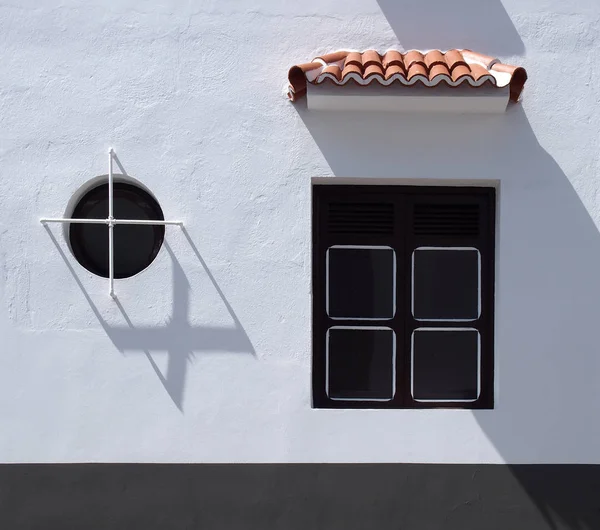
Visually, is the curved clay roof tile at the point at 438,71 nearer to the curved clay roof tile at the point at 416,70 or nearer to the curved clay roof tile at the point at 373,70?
the curved clay roof tile at the point at 416,70

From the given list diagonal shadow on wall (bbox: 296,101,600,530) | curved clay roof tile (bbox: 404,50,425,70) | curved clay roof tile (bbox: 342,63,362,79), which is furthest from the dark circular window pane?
curved clay roof tile (bbox: 404,50,425,70)

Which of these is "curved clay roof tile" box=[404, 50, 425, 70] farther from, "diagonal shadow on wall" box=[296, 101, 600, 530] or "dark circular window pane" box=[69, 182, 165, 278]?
"dark circular window pane" box=[69, 182, 165, 278]

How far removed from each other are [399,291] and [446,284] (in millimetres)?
319

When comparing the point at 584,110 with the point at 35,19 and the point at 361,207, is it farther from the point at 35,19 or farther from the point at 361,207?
the point at 35,19

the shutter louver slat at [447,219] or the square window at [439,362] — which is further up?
the shutter louver slat at [447,219]

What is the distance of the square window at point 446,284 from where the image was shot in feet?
13.1

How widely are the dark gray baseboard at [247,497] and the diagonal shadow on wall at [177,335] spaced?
21.2 inches

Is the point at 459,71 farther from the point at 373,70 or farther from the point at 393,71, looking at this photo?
the point at 373,70

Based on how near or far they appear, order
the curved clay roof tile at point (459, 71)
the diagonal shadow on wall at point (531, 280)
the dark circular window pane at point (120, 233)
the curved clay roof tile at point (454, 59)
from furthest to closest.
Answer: the dark circular window pane at point (120, 233)
the diagonal shadow on wall at point (531, 280)
the curved clay roof tile at point (454, 59)
the curved clay roof tile at point (459, 71)

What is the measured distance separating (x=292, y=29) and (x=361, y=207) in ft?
3.95

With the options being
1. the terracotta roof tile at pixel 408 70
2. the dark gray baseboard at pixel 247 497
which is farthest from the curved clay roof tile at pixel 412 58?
the dark gray baseboard at pixel 247 497

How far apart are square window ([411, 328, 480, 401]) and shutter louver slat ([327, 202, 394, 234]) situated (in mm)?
727

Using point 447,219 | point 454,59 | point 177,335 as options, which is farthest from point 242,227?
point 454,59

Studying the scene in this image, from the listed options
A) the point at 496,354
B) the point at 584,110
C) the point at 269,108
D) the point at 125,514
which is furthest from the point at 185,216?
the point at 584,110
